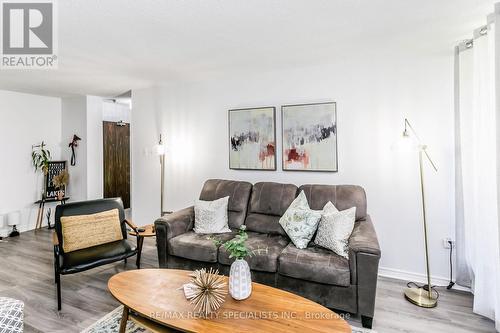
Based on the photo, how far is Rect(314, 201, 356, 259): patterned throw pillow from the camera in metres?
2.52

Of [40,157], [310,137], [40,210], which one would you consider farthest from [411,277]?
[40,157]

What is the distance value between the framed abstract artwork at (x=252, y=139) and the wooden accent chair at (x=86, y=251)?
1684 millimetres

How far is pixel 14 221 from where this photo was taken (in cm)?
479

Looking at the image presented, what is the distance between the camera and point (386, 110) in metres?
3.17

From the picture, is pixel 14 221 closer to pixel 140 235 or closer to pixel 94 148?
pixel 94 148

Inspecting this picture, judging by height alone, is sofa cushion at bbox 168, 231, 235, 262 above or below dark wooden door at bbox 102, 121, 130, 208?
below

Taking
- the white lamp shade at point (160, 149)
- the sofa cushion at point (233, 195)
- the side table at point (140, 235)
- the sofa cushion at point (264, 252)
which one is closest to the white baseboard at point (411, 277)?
the sofa cushion at point (264, 252)

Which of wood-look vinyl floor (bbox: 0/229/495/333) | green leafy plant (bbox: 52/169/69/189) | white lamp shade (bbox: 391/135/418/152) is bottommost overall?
wood-look vinyl floor (bbox: 0/229/495/333)

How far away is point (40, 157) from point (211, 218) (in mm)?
4179

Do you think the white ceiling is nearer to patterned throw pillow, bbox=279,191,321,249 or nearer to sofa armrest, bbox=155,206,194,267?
patterned throw pillow, bbox=279,191,321,249

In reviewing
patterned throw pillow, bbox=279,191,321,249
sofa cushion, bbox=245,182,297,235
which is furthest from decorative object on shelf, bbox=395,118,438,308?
sofa cushion, bbox=245,182,297,235

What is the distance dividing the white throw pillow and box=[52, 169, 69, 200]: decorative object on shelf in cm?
352

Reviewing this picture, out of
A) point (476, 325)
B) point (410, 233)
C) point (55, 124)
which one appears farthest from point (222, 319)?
point (55, 124)

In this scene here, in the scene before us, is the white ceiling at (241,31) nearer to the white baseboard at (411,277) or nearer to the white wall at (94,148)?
the white wall at (94,148)
